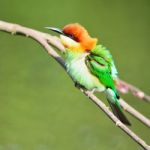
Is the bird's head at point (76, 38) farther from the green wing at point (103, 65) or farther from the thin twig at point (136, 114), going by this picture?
the thin twig at point (136, 114)

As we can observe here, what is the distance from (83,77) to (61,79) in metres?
1.89

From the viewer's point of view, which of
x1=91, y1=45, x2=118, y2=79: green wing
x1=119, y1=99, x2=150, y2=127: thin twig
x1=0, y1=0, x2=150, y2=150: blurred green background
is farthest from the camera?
x1=0, y1=0, x2=150, y2=150: blurred green background

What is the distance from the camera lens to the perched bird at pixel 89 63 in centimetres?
205

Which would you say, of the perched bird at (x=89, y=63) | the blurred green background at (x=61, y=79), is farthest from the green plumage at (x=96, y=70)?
the blurred green background at (x=61, y=79)

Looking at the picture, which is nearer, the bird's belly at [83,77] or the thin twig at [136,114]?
the thin twig at [136,114]

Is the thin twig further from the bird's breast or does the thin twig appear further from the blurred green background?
the blurred green background

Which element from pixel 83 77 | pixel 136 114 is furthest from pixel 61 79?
pixel 136 114

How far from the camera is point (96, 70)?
212cm

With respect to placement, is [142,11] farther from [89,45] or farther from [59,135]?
[89,45]

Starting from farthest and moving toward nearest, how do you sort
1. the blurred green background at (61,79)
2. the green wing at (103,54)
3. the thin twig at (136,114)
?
the blurred green background at (61,79) → the green wing at (103,54) → the thin twig at (136,114)

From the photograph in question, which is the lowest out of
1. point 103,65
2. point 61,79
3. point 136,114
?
point 136,114

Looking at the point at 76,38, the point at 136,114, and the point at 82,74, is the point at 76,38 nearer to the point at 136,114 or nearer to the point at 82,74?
the point at 82,74

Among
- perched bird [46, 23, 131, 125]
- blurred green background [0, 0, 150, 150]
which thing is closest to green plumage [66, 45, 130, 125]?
perched bird [46, 23, 131, 125]

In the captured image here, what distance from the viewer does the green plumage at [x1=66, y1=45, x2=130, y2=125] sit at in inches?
81.8
